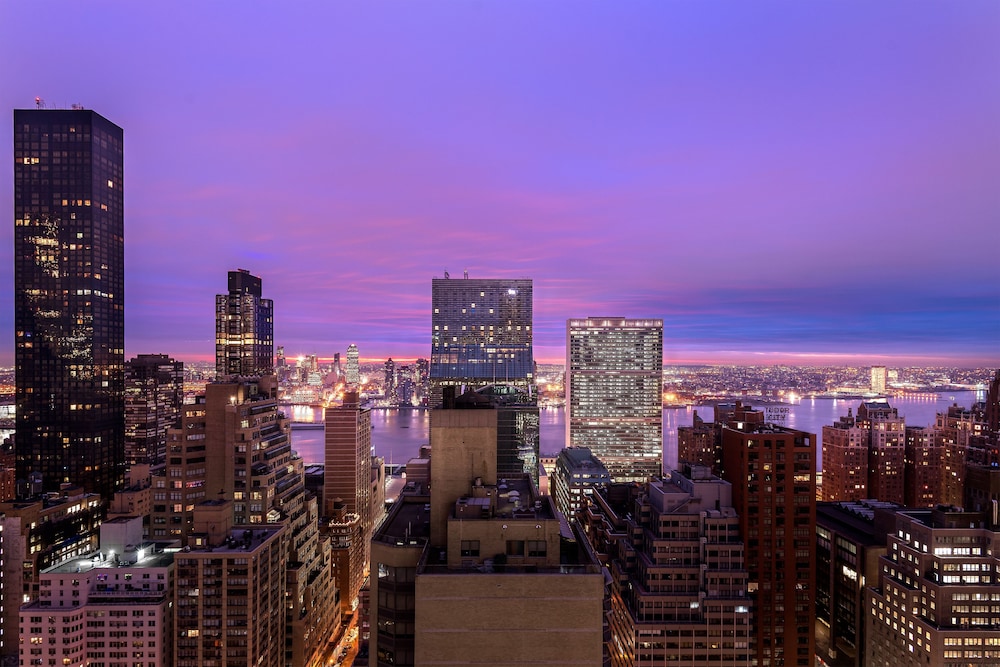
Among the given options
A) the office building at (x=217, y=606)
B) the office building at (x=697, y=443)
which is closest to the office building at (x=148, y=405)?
the office building at (x=217, y=606)

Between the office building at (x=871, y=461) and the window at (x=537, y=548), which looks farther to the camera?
the office building at (x=871, y=461)

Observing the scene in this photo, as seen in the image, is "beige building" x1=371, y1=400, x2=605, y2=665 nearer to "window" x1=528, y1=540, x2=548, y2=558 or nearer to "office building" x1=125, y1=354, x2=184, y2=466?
"window" x1=528, y1=540, x2=548, y2=558

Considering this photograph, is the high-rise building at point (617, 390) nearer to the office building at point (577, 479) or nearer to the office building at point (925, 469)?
the office building at point (577, 479)

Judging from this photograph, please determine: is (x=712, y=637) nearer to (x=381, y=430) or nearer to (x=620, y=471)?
(x=620, y=471)

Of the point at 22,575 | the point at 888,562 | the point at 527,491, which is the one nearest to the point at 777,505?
the point at 888,562

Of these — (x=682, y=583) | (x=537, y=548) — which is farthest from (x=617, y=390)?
(x=537, y=548)

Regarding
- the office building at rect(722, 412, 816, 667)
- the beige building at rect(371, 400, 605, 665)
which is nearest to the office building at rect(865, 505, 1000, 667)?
the office building at rect(722, 412, 816, 667)
